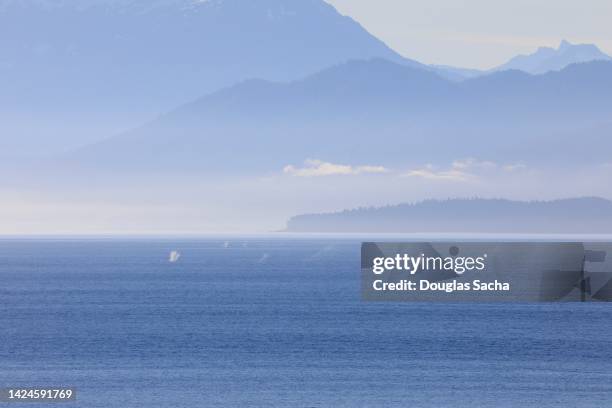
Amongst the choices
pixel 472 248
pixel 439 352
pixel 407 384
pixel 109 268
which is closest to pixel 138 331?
pixel 439 352

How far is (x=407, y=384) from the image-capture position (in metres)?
63.6

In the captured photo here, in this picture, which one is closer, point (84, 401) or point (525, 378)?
point (84, 401)

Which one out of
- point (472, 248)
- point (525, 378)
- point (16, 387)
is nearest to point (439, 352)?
point (525, 378)

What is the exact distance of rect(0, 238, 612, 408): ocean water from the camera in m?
59.9

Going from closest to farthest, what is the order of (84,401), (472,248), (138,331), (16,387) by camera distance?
(472,248), (84,401), (16,387), (138,331)

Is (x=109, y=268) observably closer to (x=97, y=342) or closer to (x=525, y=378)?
(x=97, y=342)

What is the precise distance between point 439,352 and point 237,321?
23599mm

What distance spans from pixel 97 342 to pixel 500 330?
28939 mm

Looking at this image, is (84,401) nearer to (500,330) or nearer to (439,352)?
(439,352)

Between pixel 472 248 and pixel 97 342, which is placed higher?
pixel 472 248

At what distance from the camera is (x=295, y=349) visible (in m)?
79.2

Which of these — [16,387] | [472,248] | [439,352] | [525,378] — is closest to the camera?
[472,248]

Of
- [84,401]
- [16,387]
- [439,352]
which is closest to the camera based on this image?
[84,401]

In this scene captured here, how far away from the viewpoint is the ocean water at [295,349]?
59.9 meters
